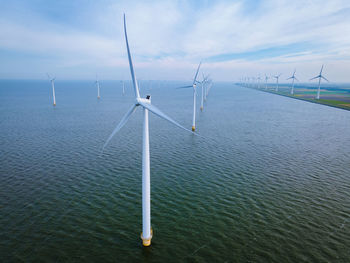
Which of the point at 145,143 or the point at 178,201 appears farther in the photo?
the point at 178,201

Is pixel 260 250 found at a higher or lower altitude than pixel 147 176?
lower

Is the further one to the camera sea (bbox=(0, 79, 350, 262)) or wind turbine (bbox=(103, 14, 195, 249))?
sea (bbox=(0, 79, 350, 262))

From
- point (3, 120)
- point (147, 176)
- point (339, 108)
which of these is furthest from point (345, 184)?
point (339, 108)

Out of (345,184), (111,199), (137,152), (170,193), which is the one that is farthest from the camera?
(137,152)

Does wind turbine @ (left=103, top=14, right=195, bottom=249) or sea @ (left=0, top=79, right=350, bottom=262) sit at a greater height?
wind turbine @ (left=103, top=14, right=195, bottom=249)

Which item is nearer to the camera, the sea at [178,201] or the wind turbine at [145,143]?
the wind turbine at [145,143]

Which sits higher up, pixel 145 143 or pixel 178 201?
pixel 145 143

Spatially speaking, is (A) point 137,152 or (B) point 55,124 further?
(B) point 55,124

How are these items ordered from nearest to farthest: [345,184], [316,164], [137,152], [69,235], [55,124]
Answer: [69,235] < [345,184] < [316,164] < [137,152] < [55,124]

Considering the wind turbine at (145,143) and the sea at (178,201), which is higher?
the wind turbine at (145,143)

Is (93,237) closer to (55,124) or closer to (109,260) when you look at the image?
(109,260)
